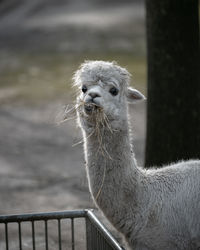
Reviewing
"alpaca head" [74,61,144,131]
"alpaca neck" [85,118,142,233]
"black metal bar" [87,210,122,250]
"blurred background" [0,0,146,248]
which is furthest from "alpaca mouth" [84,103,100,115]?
"black metal bar" [87,210,122,250]

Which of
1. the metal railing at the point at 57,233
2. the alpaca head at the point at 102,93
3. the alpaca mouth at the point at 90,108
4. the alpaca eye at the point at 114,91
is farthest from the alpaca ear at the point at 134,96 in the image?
the metal railing at the point at 57,233

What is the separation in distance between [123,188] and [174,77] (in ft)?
6.20

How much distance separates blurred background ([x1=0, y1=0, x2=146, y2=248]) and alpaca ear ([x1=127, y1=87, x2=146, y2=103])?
13.3 inches

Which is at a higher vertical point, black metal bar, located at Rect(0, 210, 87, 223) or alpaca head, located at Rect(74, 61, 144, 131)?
alpaca head, located at Rect(74, 61, 144, 131)

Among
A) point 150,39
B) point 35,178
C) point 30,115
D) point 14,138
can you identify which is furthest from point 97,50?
point 150,39

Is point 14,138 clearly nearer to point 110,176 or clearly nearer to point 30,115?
point 30,115

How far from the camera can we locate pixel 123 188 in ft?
10.7

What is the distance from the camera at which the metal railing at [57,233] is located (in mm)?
3377

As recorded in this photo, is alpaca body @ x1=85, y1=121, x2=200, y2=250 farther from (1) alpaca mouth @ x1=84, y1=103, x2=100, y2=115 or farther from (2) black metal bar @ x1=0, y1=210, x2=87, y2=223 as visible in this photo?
(2) black metal bar @ x1=0, y1=210, x2=87, y2=223

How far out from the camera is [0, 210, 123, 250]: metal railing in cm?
338

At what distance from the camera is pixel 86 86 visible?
10.6ft

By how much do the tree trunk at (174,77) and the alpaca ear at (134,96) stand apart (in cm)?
156

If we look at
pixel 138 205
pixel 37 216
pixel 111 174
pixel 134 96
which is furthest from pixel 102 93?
pixel 37 216

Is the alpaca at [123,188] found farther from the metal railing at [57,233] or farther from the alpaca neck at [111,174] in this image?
the metal railing at [57,233]
